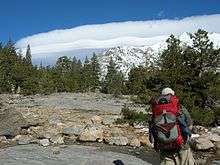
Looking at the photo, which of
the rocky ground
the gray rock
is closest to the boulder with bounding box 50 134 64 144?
the rocky ground

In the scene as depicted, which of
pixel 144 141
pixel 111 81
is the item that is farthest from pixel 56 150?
pixel 111 81

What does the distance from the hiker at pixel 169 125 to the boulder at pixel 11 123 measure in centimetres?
1290

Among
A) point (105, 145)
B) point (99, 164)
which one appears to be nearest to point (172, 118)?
point (99, 164)

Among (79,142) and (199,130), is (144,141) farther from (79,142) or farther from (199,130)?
(199,130)

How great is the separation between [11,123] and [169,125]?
14.3 meters

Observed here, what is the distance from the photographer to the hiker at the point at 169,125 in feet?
32.9

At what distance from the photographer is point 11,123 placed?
23.1 meters

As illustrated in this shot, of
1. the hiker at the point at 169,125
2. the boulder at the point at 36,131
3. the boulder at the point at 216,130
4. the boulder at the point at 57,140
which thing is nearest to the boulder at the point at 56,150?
the boulder at the point at 57,140

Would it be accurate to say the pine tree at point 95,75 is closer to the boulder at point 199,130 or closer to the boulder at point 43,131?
the boulder at point 43,131

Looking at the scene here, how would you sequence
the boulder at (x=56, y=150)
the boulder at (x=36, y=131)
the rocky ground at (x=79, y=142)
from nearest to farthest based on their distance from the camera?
1. the rocky ground at (x=79, y=142)
2. the boulder at (x=56, y=150)
3. the boulder at (x=36, y=131)

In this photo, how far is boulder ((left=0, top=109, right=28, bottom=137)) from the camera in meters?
22.2

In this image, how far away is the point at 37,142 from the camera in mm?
19438

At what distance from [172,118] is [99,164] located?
17.6 ft

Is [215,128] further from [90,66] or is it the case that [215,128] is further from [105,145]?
[90,66]
